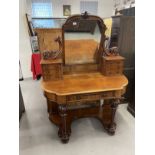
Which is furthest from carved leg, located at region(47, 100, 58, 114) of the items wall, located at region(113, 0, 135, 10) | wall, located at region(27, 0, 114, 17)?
wall, located at region(27, 0, 114, 17)

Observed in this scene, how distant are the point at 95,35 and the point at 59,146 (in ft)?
4.41

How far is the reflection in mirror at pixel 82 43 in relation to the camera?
171cm

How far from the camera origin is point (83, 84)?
1589 millimetres

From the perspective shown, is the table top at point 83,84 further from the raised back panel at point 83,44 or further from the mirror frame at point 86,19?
the mirror frame at point 86,19

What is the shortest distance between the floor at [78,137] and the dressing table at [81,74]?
11cm

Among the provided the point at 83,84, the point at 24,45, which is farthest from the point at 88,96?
the point at 24,45

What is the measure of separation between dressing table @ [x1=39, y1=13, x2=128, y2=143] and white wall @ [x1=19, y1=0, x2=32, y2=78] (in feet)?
6.19

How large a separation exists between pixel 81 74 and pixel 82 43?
387 millimetres

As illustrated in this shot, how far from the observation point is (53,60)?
5.53 ft

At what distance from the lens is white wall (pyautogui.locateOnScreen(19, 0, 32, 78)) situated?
320cm

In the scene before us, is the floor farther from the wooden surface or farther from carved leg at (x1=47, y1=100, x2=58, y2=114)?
the wooden surface
